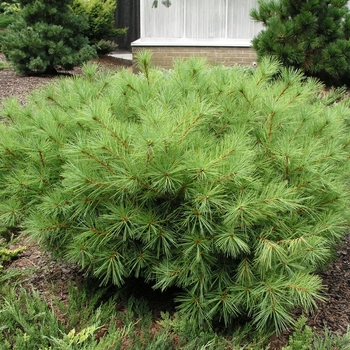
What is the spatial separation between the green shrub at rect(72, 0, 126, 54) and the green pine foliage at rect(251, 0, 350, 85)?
7862 millimetres

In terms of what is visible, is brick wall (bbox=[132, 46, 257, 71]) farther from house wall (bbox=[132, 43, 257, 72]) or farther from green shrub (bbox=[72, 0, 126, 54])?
green shrub (bbox=[72, 0, 126, 54])

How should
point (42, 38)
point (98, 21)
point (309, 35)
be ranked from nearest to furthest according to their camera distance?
point (309, 35) < point (42, 38) < point (98, 21)

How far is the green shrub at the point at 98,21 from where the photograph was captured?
13.8m

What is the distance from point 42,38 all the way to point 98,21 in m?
5.37

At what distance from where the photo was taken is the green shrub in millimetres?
13781

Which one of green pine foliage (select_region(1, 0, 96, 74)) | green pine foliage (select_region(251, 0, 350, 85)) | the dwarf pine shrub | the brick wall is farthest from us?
the brick wall

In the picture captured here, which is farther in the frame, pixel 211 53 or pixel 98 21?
pixel 98 21

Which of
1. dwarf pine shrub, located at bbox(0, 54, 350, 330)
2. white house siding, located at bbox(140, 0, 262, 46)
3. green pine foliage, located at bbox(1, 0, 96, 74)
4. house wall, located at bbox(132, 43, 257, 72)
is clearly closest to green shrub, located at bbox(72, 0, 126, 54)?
white house siding, located at bbox(140, 0, 262, 46)

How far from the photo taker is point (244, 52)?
417 inches

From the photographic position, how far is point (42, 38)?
888 centimetres

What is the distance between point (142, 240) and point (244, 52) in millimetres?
9073

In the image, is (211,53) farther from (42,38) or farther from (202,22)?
(42,38)

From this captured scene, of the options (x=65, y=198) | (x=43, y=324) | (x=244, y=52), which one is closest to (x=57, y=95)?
(x=65, y=198)

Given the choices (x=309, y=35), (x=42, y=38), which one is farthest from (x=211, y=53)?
(x=309, y=35)
